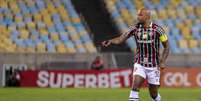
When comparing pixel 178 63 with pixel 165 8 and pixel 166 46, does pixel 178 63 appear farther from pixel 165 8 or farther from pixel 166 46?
pixel 166 46

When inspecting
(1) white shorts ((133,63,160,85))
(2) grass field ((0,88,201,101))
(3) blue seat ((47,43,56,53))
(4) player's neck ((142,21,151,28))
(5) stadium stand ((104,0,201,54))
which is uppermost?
(5) stadium stand ((104,0,201,54))

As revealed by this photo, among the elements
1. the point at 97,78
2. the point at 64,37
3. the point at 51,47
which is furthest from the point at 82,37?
the point at 97,78

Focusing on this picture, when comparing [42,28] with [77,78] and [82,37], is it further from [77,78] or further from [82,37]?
[77,78]

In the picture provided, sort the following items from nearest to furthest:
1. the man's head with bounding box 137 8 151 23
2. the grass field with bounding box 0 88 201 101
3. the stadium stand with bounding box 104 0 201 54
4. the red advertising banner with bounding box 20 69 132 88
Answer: the man's head with bounding box 137 8 151 23 → the grass field with bounding box 0 88 201 101 → the red advertising banner with bounding box 20 69 132 88 → the stadium stand with bounding box 104 0 201 54

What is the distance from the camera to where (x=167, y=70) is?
28.5 meters

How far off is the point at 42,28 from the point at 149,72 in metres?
18.8

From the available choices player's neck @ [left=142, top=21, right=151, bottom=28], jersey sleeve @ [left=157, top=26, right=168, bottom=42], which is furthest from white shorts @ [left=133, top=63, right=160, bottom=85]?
player's neck @ [left=142, top=21, right=151, bottom=28]

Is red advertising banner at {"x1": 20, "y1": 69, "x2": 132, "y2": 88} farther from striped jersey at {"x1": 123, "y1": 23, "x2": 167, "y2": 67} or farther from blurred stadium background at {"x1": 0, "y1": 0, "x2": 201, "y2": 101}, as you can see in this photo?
striped jersey at {"x1": 123, "y1": 23, "x2": 167, "y2": 67}

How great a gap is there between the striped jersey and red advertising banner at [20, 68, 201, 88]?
573 inches

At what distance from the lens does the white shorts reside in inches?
505

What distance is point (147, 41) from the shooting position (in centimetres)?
1273

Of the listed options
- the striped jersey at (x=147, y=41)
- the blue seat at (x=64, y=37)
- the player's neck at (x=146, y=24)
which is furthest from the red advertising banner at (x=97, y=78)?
the player's neck at (x=146, y=24)

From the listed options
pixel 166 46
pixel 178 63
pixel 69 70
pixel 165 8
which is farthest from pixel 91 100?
pixel 165 8

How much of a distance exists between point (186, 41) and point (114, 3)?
4658 millimetres
